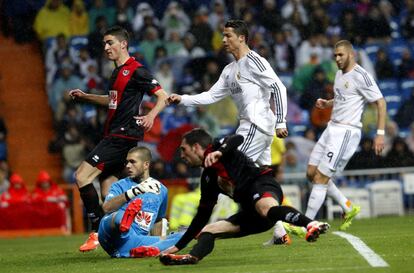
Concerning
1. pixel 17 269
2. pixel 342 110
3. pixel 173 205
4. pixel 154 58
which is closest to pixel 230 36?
pixel 342 110

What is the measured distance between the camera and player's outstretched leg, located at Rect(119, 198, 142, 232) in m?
11.2

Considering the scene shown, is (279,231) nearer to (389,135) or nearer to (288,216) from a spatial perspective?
(288,216)

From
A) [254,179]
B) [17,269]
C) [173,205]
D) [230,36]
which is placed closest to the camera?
[254,179]

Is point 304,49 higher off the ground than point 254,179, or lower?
higher

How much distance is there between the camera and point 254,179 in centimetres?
1004

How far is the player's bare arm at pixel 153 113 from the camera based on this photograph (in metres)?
12.2

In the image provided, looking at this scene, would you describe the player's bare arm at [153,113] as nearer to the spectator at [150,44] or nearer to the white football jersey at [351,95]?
the white football jersey at [351,95]

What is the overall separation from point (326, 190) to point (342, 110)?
1019 mm

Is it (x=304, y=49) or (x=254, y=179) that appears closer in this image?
(x=254, y=179)

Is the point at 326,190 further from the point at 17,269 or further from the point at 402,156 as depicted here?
the point at 402,156

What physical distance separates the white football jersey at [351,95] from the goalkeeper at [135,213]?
3.47m

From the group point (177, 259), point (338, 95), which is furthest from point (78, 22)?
point (177, 259)

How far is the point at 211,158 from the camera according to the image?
9297 millimetres

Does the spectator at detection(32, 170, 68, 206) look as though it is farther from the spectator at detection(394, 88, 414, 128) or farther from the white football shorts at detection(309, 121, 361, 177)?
the white football shorts at detection(309, 121, 361, 177)
